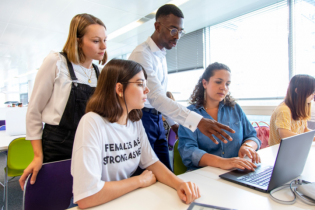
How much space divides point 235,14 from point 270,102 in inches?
64.7

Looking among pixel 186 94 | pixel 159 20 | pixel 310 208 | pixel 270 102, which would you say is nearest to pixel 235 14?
pixel 270 102

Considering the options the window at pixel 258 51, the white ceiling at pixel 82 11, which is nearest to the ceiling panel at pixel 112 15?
the white ceiling at pixel 82 11

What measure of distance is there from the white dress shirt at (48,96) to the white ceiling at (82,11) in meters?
2.36

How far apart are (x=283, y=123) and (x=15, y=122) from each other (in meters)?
3.07

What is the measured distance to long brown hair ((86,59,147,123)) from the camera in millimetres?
958

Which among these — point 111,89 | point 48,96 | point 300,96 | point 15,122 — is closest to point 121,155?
point 111,89

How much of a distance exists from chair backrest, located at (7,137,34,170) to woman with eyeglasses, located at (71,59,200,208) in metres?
1.52

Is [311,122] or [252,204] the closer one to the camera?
[252,204]

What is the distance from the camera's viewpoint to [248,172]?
1009 millimetres

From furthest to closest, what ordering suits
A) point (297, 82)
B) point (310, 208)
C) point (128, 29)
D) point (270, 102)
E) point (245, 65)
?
point (128, 29)
point (245, 65)
point (270, 102)
point (297, 82)
point (310, 208)

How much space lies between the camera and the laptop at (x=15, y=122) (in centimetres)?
262

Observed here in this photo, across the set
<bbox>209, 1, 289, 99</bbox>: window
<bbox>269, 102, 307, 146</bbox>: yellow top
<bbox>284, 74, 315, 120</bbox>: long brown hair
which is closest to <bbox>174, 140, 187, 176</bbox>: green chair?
<bbox>269, 102, 307, 146</bbox>: yellow top

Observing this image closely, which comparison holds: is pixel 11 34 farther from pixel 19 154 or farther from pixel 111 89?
pixel 111 89

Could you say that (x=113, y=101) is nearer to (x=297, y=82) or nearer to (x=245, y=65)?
(x=297, y=82)
